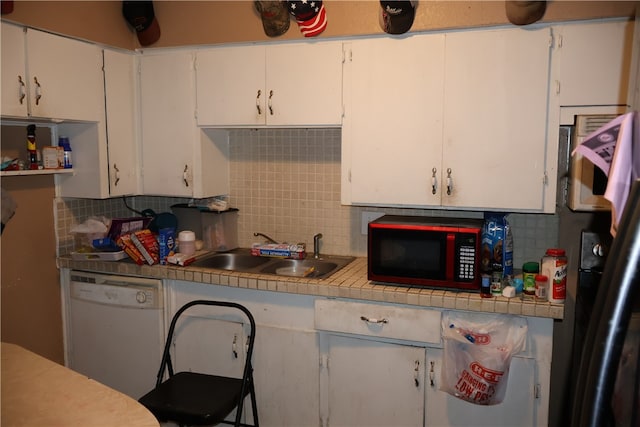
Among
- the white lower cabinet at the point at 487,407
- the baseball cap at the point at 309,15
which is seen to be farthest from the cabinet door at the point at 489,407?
the baseball cap at the point at 309,15

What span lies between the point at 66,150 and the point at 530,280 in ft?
7.98

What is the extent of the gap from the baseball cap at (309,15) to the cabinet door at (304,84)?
70mm

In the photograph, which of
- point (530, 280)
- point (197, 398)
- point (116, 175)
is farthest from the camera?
point (116, 175)

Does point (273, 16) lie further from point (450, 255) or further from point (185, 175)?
point (450, 255)

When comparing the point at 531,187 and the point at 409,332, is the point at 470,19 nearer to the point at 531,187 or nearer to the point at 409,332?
the point at 531,187

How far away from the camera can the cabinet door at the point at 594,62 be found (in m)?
2.09

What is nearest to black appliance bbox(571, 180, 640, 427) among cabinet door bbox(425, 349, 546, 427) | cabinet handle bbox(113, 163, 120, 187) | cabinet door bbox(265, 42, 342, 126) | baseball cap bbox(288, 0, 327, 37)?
cabinet door bbox(425, 349, 546, 427)

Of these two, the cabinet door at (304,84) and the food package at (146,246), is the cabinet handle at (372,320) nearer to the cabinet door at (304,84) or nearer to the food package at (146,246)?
the cabinet door at (304,84)

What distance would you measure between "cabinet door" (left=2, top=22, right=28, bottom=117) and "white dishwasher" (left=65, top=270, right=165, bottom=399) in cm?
97

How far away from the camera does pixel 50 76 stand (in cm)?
247

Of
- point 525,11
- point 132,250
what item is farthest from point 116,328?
point 525,11

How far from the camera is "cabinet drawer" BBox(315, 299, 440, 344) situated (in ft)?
7.36

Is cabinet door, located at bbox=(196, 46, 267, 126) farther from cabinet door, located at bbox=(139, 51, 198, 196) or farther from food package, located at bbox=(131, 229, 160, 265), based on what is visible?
food package, located at bbox=(131, 229, 160, 265)

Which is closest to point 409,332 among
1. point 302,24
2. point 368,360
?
point 368,360
